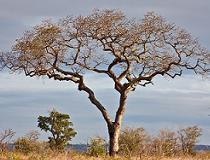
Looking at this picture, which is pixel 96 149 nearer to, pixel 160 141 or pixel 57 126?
pixel 160 141

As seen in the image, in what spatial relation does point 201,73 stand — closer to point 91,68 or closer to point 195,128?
point 91,68

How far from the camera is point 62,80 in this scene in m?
38.5

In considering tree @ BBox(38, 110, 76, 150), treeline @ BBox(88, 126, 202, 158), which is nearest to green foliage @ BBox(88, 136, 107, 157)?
treeline @ BBox(88, 126, 202, 158)

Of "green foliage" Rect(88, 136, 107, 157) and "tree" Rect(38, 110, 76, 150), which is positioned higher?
"tree" Rect(38, 110, 76, 150)

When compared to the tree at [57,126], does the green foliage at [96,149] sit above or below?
below

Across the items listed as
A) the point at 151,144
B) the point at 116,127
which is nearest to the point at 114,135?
the point at 116,127

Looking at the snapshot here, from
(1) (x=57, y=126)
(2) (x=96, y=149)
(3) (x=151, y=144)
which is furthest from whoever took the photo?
(1) (x=57, y=126)

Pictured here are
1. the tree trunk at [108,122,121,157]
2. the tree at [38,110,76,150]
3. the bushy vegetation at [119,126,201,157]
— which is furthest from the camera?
the tree at [38,110,76,150]

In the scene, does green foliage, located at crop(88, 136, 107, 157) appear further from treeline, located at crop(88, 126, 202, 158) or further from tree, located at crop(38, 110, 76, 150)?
tree, located at crop(38, 110, 76, 150)

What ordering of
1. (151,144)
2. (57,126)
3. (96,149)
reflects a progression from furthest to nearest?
(57,126)
(96,149)
(151,144)

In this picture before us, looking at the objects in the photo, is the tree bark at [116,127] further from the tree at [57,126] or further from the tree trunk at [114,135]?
the tree at [57,126]

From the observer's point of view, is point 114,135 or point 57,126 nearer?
point 114,135

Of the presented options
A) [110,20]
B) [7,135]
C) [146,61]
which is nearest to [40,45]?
[110,20]

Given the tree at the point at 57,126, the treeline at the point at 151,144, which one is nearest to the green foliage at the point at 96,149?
the treeline at the point at 151,144
